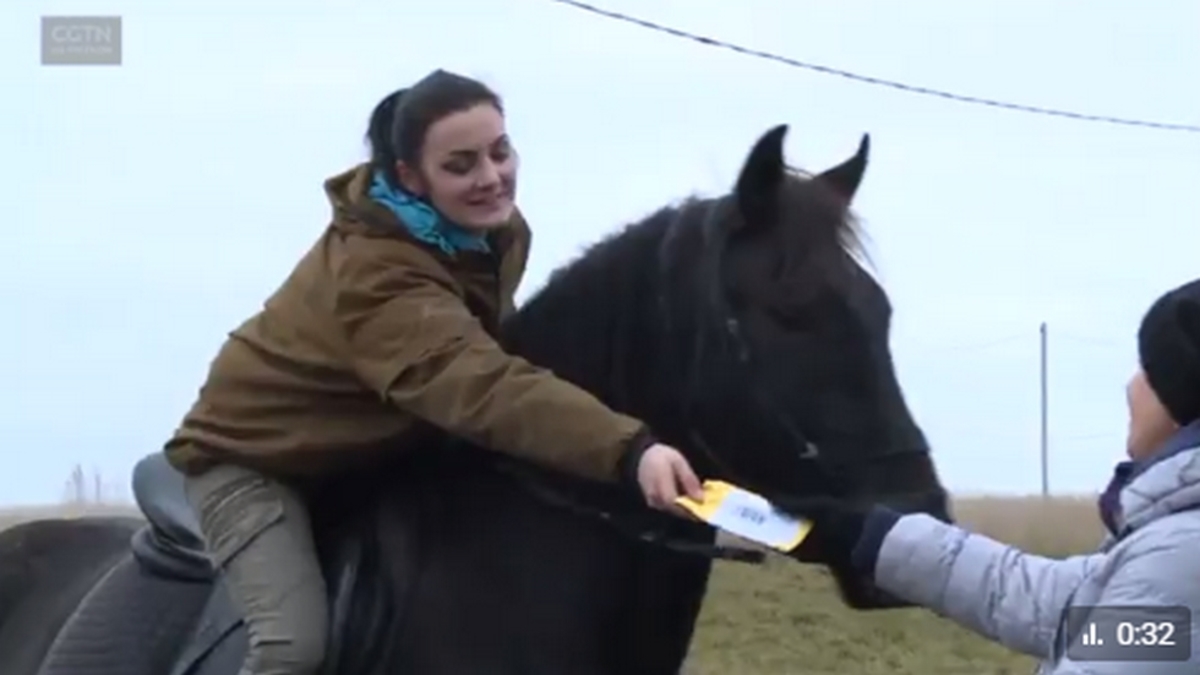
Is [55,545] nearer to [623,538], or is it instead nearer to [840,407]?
[623,538]

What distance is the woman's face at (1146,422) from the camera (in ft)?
10.7

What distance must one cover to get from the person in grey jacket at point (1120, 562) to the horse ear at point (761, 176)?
2.34 ft

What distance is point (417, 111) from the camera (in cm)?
447

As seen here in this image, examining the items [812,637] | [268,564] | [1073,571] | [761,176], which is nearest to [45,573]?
[268,564]

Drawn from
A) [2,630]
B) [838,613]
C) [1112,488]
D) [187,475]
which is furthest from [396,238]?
[838,613]

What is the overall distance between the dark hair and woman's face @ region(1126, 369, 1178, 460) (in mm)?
1621

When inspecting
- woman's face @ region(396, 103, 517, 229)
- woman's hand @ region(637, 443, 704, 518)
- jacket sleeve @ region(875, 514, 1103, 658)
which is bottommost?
jacket sleeve @ region(875, 514, 1103, 658)

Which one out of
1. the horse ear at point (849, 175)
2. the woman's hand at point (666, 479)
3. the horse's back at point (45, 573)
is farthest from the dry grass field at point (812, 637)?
the woman's hand at point (666, 479)

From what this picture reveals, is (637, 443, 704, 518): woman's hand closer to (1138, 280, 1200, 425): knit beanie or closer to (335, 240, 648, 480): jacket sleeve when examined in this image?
(335, 240, 648, 480): jacket sleeve

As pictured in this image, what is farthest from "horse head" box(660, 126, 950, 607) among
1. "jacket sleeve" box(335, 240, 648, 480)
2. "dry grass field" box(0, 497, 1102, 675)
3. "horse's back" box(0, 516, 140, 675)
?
"dry grass field" box(0, 497, 1102, 675)

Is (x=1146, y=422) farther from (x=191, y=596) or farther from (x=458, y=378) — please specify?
(x=191, y=596)

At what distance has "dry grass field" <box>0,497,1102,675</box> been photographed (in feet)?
38.8

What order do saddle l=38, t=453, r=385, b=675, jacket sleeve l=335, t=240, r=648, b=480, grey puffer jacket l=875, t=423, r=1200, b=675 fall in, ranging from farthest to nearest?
saddle l=38, t=453, r=385, b=675 → jacket sleeve l=335, t=240, r=648, b=480 → grey puffer jacket l=875, t=423, r=1200, b=675

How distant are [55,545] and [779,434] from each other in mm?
2754
